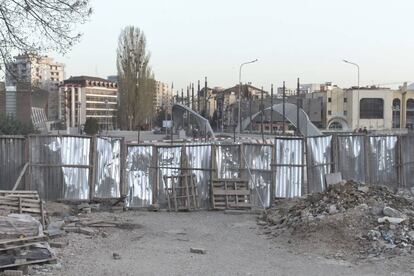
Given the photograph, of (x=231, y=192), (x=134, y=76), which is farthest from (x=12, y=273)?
(x=134, y=76)

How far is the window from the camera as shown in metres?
135

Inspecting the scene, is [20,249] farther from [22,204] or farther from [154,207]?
[154,207]

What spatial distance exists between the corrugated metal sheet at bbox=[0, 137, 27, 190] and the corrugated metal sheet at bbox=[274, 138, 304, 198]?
7.35m

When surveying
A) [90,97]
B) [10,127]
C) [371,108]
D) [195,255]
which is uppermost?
[90,97]

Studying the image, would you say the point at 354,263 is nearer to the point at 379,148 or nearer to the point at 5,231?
the point at 5,231

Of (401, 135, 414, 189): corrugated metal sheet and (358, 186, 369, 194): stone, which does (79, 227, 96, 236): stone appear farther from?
(401, 135, 414, 189): corrugated metal sheet

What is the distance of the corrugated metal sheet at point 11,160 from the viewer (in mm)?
16781

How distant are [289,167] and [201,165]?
2634 mm

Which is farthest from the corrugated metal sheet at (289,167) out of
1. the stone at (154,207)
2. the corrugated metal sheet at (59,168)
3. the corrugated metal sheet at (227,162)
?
the corrugated metal sheet at (59,168)

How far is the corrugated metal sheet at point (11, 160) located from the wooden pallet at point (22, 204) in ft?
12.6

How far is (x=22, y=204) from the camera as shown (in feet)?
42.3

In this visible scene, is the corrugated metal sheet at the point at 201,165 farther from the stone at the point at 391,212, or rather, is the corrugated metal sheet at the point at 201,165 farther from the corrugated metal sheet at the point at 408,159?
the corrugated metal sheet at the point at 408,159

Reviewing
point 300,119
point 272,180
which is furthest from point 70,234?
point 300,119

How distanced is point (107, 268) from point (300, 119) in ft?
167
